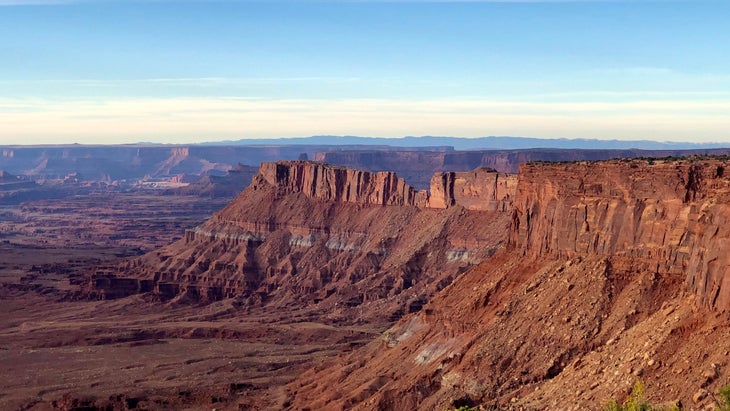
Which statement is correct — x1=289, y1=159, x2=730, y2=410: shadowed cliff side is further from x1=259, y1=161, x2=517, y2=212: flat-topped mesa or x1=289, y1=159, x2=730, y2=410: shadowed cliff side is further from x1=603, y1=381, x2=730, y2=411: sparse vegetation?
x1=259, y1=161, x2=517, y2=212: flat-topped mesa

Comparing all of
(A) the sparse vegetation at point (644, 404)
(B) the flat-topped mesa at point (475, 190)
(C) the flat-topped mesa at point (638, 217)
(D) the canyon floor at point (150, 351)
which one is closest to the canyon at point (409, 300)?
(C) the flat-topped mesa at point (638, 217)

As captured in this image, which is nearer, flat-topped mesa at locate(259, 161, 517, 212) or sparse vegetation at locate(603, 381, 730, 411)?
sparse vegetation at locate(603, 381, 730, 411)

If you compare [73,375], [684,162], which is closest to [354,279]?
[73,375]

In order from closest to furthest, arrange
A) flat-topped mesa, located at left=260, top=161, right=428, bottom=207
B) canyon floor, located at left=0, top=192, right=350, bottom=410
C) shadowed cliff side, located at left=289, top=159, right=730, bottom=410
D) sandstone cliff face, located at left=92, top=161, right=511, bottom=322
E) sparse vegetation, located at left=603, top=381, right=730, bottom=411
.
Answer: sparse vegetation, located at left=603, top=381, right=730, bottom=411 < shadowed cliff side, located at left=289, top=159, right=730, bottom=410 < canyon floor, located at left=0, top=192, right=350, bottom=410 < sandstone cliff face, located at left=92, top=161, right=511, bottom=322 < flat-topped mesa, located at left=260, top=161, right=428, bottom=207

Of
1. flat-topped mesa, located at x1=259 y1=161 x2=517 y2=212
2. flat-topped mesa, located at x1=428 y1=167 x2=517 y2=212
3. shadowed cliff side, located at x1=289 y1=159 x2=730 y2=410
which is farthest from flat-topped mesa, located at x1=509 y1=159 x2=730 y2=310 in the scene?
flat-topped mesa, located at x1=259 y1=161 x2=517 y2=212

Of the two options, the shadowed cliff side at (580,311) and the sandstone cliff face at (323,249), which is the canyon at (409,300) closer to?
the shadowed cliff side at (580,311)

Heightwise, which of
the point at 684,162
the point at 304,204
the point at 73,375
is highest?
the point at 684,162

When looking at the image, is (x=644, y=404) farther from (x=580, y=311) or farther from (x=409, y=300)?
(x=409, y=300)

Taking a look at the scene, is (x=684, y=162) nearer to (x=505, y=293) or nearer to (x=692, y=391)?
(x=505, y=293)
